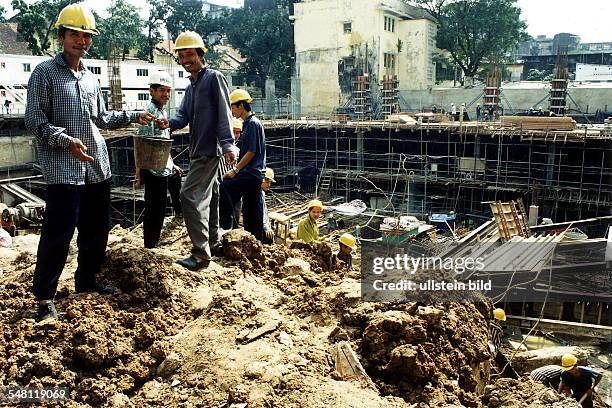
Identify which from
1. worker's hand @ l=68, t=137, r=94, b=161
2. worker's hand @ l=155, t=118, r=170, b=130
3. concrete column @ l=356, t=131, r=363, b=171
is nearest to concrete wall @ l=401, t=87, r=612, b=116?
concrete column @ l=356, t=131, r=363, b=171

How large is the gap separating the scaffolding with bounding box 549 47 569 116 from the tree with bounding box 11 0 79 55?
24701mm

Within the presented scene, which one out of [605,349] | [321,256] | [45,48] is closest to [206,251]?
[321,256]

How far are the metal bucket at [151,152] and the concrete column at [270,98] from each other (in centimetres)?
2976

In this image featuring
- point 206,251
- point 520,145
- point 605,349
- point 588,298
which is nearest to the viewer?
point 206,251

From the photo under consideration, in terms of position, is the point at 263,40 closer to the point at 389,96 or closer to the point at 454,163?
the point at 389,96

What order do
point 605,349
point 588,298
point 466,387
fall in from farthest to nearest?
point 588,298 → point 605,349 → point 466,387

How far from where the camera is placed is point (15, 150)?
2155 cm

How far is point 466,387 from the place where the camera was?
276 cm

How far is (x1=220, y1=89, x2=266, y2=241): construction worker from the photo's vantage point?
15.3ft

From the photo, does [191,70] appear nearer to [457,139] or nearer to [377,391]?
[377,391]

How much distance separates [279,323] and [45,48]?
3385 cm

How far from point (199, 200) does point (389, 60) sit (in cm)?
3126

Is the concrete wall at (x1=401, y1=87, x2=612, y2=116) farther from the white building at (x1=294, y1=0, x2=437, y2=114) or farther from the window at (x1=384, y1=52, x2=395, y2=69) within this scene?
the white building at (x1=294, y1=0, x2=437, y2=114)

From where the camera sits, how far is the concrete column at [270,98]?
33.4 meters
